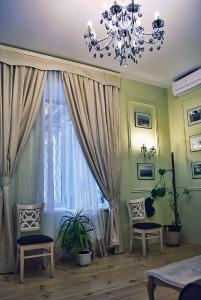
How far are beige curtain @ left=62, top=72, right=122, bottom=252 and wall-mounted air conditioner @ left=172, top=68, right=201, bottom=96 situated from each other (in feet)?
4.64

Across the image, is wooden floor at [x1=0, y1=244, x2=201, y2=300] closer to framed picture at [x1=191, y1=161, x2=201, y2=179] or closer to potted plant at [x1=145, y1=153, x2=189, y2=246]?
potted plant at [x1=145, y1=153, x2=189, y2=246]

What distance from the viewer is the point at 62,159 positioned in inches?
154

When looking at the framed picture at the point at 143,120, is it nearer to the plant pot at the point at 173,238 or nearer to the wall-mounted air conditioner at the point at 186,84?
the wall-mounted air conditioner at the point at 186,84

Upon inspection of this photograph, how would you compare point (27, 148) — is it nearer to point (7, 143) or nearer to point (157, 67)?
point (7, 143)

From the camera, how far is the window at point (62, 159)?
381cm

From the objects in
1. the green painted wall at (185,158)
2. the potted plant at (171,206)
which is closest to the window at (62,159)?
the potted plant at (171,206)

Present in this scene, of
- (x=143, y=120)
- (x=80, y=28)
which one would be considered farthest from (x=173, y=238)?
(x=80, y=28)

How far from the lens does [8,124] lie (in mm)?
3479

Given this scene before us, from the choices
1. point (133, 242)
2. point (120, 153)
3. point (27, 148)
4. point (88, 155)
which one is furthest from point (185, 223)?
point (27, 148)

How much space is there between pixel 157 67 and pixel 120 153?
5.37ft

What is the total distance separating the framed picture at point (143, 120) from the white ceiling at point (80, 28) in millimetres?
880

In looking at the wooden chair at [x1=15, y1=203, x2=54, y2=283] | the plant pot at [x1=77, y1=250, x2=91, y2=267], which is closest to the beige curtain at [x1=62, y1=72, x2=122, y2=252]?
the plant pot at [x1=77, y1=250, x2=91, y2=267]

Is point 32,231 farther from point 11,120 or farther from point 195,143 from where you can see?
point 195,143

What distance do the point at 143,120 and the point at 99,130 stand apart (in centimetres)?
114
